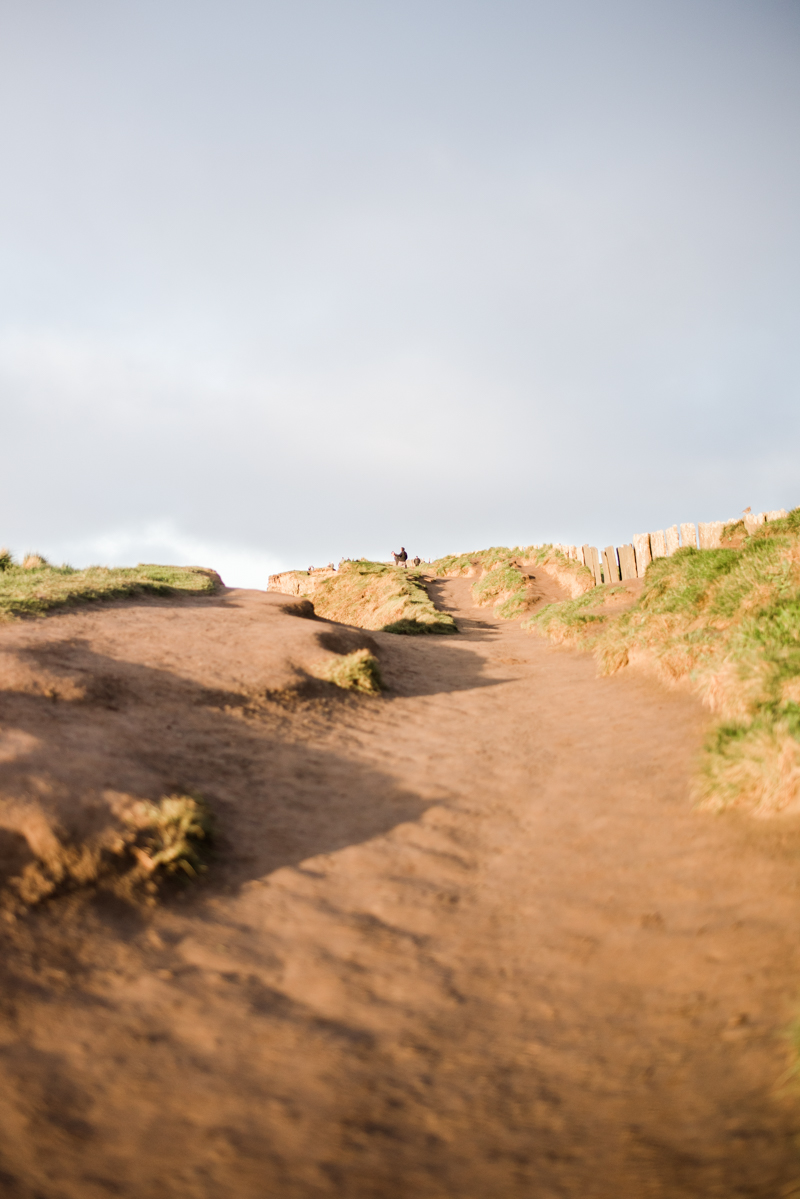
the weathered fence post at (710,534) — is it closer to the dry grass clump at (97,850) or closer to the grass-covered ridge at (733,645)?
the grass-covered ridge at (733,645)

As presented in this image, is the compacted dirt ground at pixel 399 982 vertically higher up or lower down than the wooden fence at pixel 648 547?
lower down

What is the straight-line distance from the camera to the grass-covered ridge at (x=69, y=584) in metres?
10.4

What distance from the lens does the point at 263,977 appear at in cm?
339

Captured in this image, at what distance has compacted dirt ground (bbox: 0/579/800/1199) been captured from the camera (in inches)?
94.3

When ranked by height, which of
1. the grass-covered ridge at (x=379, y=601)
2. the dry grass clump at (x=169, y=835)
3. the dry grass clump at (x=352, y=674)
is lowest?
the dry grass clump at (x=169, y=835)

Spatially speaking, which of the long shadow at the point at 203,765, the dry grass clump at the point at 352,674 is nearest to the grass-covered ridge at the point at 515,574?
the dry grass clump at the point at 352,674

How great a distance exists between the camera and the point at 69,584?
12.3m

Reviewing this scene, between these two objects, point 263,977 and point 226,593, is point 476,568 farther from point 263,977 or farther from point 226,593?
point 263,977

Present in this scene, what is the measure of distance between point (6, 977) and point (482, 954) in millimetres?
2568

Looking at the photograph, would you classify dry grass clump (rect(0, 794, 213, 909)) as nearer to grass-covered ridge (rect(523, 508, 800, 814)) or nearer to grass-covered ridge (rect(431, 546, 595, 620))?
grass-covered ridge (rect(523, 508, 800, 814))

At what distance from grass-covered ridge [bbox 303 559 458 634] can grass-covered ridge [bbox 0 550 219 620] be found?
544 cm

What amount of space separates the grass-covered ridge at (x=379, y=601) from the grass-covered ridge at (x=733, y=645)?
4.55 metres

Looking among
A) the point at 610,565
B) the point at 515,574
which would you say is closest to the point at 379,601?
the point at 515,574

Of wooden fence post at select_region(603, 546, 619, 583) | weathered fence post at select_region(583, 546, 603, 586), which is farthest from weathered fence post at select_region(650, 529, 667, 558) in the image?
weathered fence post at select_region(583, 546, 603, 586)
